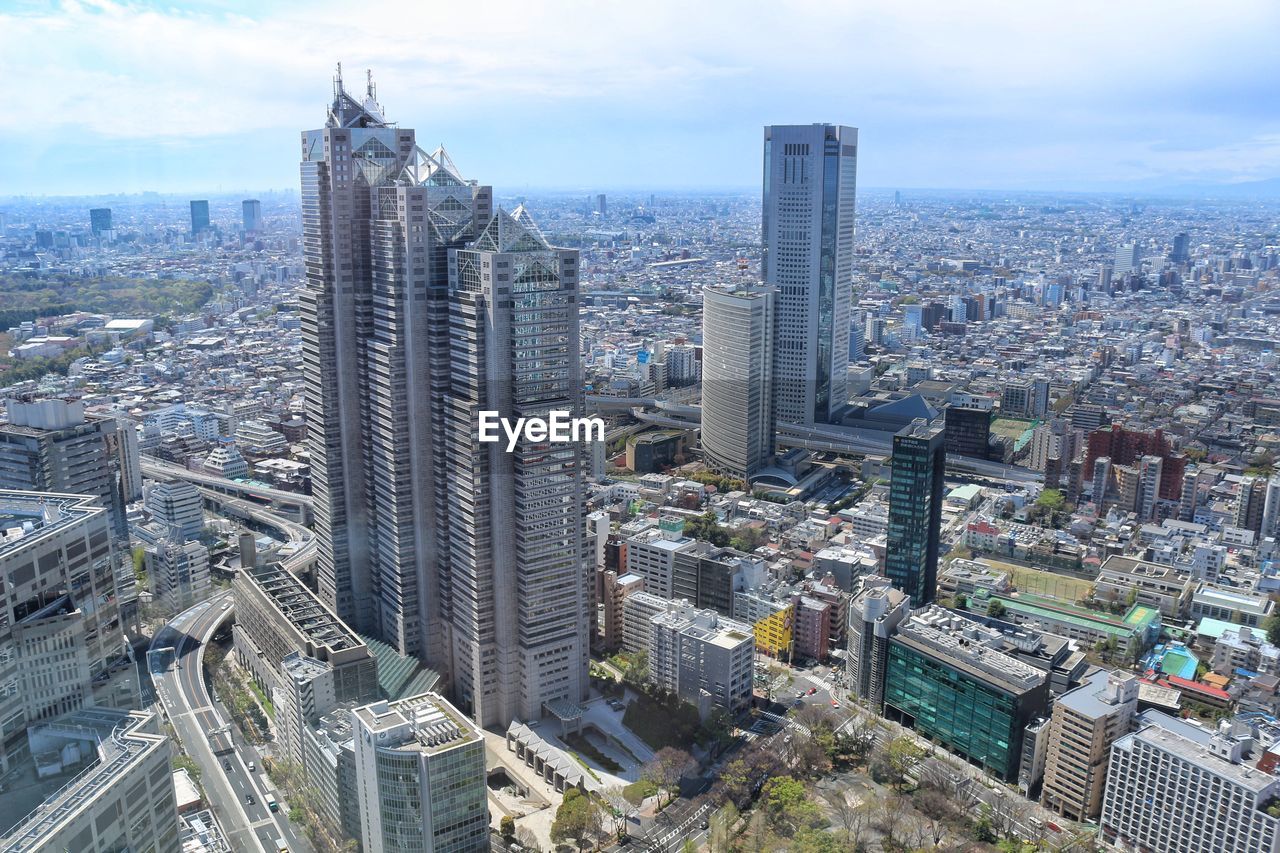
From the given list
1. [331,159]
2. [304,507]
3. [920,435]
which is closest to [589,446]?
[304,507]

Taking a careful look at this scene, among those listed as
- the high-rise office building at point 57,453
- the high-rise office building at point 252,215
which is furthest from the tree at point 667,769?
the high-rise office building at point 252,215

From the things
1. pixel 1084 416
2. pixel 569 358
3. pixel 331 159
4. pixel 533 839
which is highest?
pixel 331 159

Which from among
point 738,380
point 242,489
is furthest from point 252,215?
point 738,380

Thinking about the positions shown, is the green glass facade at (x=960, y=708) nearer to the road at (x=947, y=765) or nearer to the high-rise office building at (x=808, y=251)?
the road at (x=947, y=765)

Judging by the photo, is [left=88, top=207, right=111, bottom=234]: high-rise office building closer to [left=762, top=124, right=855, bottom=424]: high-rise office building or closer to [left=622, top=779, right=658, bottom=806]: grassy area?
[left=762, top=124, right=855, bottom=424]: high-rise office building

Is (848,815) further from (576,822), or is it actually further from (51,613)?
(51,613)

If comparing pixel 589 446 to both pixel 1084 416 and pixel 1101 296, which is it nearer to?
pixel 1084 416

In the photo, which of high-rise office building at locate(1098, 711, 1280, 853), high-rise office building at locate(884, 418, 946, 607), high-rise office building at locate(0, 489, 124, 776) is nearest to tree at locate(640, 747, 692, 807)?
high-rise office building at locate(1098, 711, 1280, 853)
